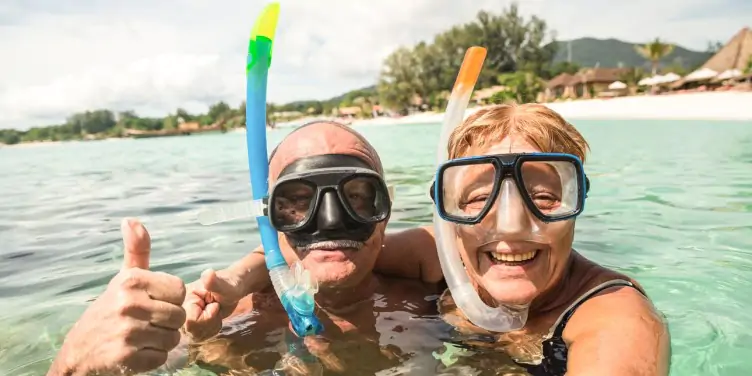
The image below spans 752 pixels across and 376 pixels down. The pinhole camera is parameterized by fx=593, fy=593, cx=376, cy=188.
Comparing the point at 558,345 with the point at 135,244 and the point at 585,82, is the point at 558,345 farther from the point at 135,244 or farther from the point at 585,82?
the point at 585,82

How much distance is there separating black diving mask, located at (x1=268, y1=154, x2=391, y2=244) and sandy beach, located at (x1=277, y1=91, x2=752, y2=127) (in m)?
18.0

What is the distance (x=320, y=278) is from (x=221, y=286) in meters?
0.46

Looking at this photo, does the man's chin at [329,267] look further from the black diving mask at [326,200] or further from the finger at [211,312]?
the finger at [211,312]

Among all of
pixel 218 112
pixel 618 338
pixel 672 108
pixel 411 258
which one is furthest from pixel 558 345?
pixel 218 112

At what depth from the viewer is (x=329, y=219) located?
2211mm

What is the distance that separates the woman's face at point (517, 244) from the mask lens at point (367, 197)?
45 centimetres

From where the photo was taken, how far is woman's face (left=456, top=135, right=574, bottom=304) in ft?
6.20

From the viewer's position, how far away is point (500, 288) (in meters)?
1.94

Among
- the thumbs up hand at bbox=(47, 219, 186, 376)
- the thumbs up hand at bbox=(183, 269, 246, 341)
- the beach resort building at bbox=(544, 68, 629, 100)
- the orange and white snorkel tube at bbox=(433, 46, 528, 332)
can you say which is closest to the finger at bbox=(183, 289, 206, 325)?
the thumbs up hand at bbox=(183, 269, 246, 341)

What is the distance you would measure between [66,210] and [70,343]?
7102mm

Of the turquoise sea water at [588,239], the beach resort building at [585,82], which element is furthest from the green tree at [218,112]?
the turquoise sea water at [588,239]

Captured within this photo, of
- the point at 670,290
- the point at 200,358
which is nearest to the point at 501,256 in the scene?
the point at 200,358

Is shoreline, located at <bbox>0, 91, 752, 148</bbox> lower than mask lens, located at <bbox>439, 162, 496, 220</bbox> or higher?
lower

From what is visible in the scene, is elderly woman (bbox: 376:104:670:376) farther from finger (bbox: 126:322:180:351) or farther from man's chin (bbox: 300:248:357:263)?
finger (bbox: 126:322:180:351)
